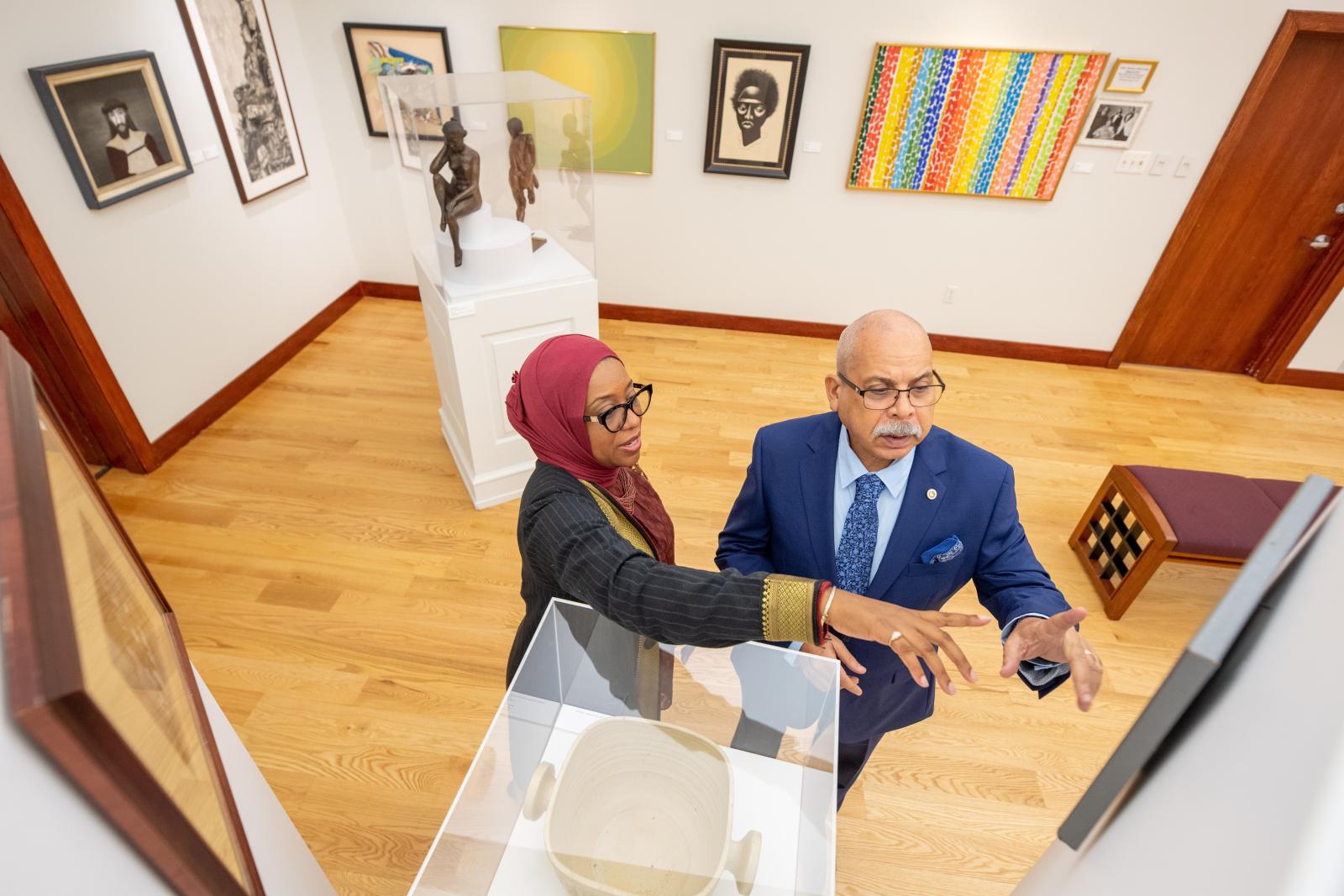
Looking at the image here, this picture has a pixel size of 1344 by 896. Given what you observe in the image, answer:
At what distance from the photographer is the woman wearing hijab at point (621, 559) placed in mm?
1027

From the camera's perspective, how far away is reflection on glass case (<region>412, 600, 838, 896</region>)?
3.43 feet

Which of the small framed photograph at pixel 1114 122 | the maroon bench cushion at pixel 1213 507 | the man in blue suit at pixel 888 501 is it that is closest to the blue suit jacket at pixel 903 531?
the man in blue suit at pixel 888 501

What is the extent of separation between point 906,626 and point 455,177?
279 cm

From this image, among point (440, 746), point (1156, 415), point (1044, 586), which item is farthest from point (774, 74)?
point (440, 746)

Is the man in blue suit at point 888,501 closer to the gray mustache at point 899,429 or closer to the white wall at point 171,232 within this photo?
the gray mustache at point 899,429

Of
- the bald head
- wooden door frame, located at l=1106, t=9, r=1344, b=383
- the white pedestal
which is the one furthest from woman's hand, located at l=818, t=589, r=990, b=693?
wooden door frame, located at l=1106, t=9, r=1344, b=383

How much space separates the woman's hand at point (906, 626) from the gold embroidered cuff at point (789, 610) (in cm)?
4

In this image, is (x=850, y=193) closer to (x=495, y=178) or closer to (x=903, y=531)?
(x=495, y=178)

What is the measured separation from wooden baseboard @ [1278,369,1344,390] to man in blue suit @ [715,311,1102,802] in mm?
5367

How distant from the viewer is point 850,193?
4816mm

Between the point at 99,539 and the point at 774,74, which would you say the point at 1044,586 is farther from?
the point at 774,74

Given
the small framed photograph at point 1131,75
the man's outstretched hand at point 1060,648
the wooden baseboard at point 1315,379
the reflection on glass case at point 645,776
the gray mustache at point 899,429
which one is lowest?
the wooden baseboard at point 1315,379

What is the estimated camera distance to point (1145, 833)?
0.49 m

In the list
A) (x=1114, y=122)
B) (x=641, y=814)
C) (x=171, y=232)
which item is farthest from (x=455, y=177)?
(x=1114, y=122)
